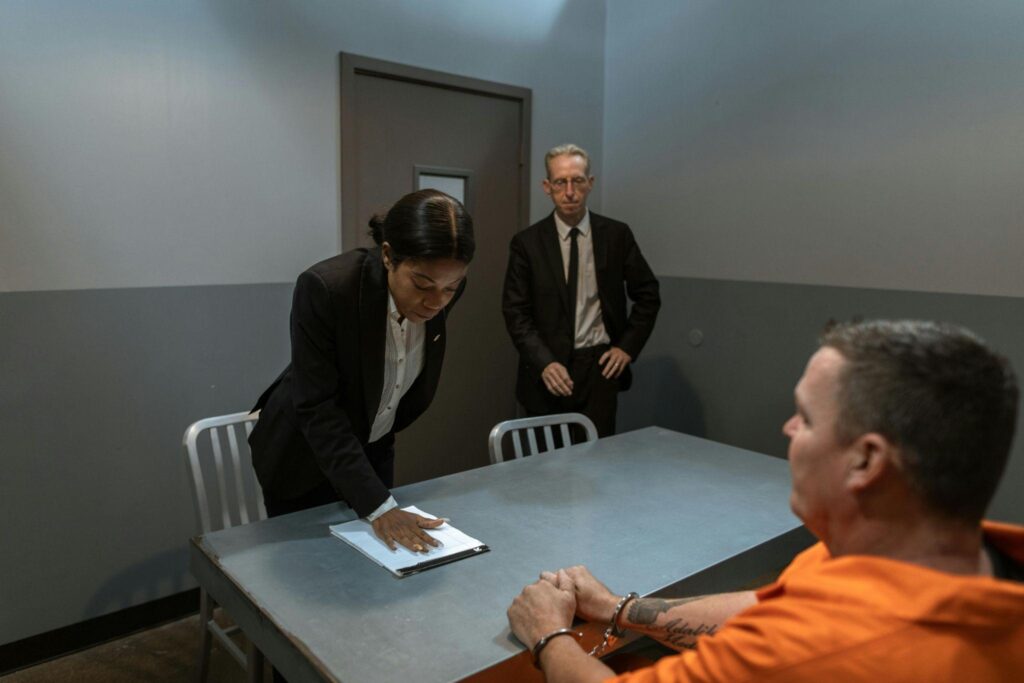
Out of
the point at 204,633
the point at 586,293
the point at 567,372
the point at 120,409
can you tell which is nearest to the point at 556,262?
the point at 586,293

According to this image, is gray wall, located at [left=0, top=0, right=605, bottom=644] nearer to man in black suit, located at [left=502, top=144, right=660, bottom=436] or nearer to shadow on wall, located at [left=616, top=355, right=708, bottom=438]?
man in black suit, located at [left=502, top=144, right=660, bottom=436]

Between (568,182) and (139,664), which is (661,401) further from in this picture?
(139,664)

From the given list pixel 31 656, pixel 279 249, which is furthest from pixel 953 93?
pixel 31 656

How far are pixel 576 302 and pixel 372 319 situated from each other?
5.01ft

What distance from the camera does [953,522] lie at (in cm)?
73

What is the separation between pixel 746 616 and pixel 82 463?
2461mm

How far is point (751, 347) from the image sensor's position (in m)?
3.49

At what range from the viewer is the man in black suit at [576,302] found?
300 centimetres

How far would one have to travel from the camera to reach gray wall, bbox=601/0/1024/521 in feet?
8.85

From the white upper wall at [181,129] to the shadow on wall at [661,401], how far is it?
1824mm

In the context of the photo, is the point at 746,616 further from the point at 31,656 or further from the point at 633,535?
the point at 31,656

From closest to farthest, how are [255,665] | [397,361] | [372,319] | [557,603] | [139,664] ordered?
[557,603] < [255,665] < [372,319] < [397,361] < [139,664]

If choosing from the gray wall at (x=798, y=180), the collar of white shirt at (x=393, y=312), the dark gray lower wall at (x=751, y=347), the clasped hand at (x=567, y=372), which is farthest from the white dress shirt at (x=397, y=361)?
the gray wall at (x=798, y=180)

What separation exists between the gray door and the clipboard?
1825mm
